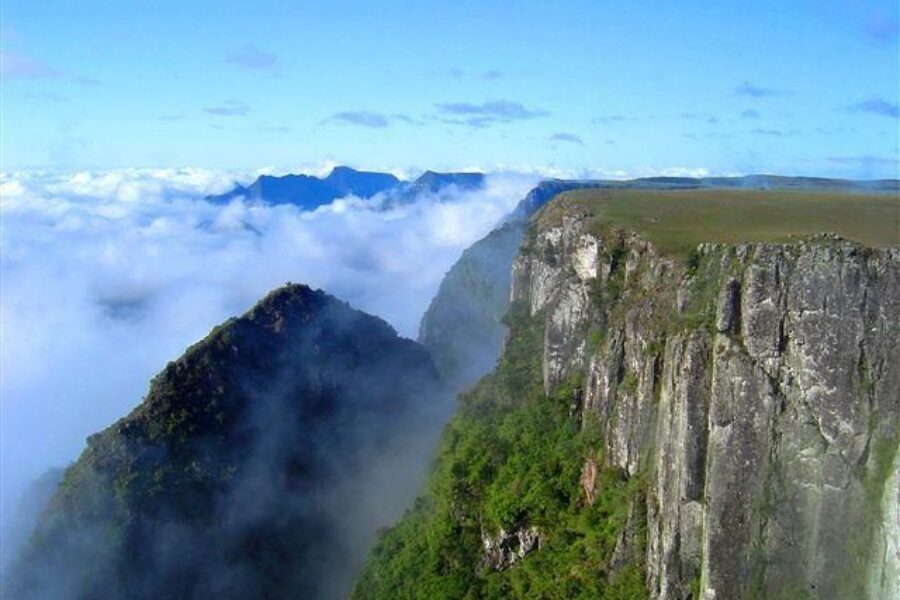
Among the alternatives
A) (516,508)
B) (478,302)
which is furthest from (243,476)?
(516,508)

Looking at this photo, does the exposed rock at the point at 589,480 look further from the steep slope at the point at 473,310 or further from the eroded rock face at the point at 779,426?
the steep slope at the point at 473,310

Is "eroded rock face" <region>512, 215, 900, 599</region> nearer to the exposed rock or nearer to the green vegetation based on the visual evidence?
the green vegetation

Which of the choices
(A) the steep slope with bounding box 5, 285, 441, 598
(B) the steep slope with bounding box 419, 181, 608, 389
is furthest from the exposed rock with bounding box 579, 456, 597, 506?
(B) the steep slope with bounding box 419, 181, 608, 389

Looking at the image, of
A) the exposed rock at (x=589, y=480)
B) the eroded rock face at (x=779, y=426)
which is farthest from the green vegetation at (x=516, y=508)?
the eroded rock face at (x=779, y=426)

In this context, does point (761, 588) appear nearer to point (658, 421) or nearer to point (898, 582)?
point (898, 582)

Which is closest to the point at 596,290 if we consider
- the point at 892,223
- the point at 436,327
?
the point at 892,223

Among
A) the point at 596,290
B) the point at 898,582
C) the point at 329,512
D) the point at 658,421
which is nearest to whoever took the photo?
the point at 898,582
